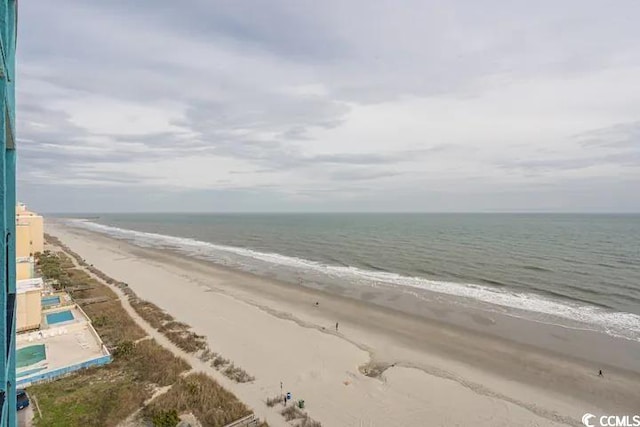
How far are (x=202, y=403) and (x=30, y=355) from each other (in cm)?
1011

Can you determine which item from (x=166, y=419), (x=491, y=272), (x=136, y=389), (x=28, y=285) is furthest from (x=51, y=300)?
(x=491, y=272)

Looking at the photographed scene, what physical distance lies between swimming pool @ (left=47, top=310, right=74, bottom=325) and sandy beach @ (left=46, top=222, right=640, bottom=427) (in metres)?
5.99

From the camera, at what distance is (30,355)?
16469mm

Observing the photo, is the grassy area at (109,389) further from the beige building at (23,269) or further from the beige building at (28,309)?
the beige building at (23,269)

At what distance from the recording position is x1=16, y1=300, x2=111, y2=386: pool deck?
15031mm

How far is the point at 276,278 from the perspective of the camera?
3856cm

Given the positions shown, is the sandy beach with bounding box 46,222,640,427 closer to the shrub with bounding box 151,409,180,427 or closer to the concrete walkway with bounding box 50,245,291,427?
the concrete walkway with bounding box 50,245,291,427

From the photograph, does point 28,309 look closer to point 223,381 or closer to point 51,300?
point 51,300

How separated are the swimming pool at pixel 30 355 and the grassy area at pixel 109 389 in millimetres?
2197

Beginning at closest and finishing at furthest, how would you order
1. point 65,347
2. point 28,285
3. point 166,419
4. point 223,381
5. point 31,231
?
point 166,419 < point 223,381 < point 65,347 < point 28,285 < point 31,231

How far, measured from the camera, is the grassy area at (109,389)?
40.4 feet

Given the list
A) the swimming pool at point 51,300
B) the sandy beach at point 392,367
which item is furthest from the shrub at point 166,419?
the swimming pool at point 51,300

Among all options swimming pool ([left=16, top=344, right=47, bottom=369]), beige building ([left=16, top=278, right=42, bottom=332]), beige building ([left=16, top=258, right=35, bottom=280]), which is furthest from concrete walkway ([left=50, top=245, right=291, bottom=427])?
beige building ([left=16, top=258, right=35, bottom=280])

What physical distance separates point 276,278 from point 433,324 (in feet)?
63.0
